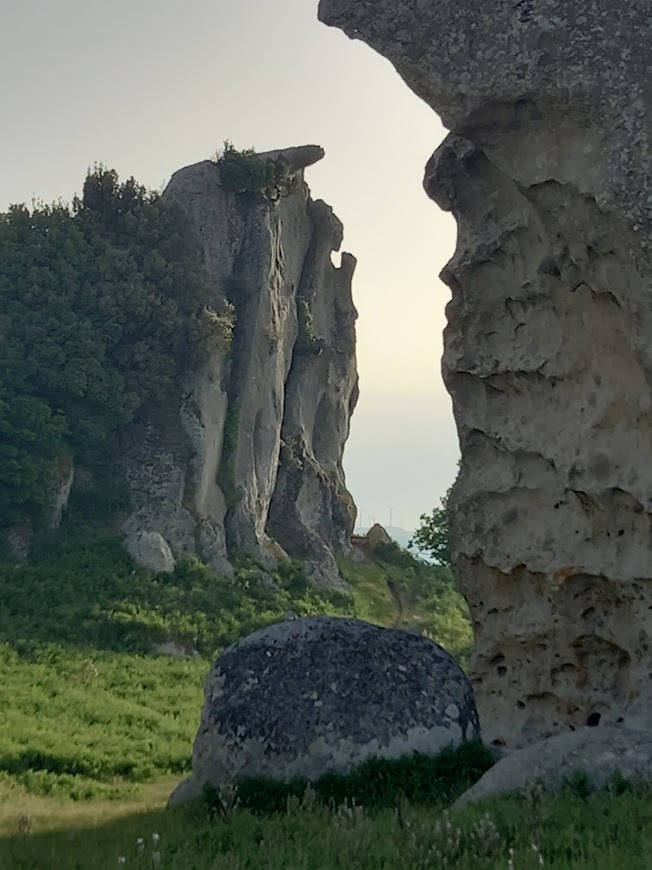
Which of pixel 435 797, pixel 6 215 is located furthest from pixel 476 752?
pixel 6 215

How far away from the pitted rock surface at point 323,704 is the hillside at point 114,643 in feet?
14.1

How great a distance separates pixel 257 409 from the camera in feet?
126

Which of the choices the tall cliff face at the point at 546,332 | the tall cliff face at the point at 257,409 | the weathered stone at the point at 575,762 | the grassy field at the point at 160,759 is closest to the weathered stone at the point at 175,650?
the grassy field at the point at 160,759

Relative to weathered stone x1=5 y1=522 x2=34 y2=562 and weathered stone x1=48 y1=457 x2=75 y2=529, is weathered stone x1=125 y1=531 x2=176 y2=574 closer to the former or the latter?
weathered stone x1=48 y1=457 x2=75 y2=529

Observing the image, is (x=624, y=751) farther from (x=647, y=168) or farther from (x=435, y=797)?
(x=647, y=168)

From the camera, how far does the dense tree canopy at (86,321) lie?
2928 centimetres

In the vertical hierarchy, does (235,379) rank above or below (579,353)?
above

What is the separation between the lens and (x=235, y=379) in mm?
37156

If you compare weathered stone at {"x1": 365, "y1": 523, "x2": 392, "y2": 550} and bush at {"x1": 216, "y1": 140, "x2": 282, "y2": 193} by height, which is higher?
bush at {"x1": 216, "y1": 140, "x2": 282, "y2": 193}

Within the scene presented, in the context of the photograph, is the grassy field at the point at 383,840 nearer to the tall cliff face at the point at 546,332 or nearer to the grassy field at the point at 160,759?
the grassy field at the point at 160,759

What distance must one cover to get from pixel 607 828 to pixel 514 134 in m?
8.81

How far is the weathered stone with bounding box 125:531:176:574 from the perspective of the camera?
28.7 m

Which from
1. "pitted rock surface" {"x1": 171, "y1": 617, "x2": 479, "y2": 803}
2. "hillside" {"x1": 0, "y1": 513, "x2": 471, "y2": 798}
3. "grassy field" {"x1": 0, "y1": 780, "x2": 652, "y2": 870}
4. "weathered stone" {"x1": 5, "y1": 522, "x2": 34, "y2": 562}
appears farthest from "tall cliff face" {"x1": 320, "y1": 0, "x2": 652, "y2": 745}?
"weathered stone" {"x1": 5, "y1": 522, "x2": 34, "y2": 562}

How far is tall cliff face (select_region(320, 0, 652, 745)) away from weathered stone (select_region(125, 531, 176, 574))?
17.0 metres
